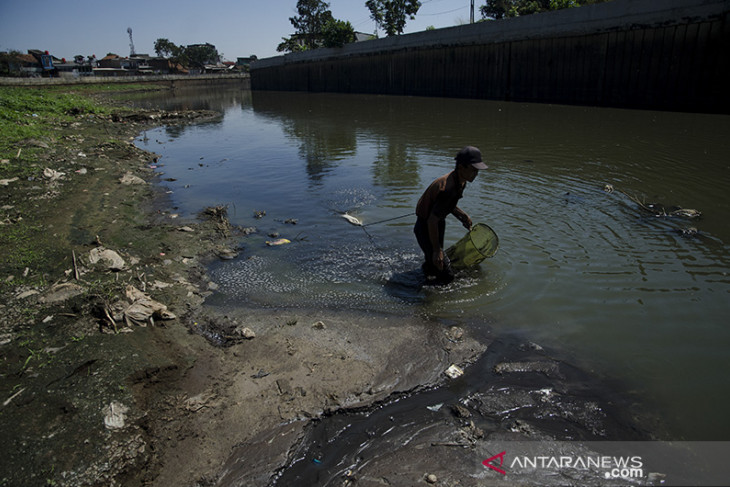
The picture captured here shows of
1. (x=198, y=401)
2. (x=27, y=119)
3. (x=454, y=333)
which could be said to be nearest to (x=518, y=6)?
(x=27, y=119)

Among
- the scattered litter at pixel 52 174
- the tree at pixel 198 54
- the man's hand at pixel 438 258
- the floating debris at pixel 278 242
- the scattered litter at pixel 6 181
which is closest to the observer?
the man's hand at pixel 438 258

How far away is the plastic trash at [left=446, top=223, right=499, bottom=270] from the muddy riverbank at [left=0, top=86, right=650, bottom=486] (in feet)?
3.80

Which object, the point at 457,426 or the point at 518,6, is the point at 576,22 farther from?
the point at 457,426

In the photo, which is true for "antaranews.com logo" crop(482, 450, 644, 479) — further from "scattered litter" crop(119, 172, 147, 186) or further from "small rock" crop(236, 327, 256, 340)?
"scattered litter" crop(119, 172, 147, 186)

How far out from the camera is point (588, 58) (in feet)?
66.0

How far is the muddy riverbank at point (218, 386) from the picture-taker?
255 cm

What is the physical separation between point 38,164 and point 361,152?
8.08 m

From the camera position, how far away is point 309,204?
8.23 meters

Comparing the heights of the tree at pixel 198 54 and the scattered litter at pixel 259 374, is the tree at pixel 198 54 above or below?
above

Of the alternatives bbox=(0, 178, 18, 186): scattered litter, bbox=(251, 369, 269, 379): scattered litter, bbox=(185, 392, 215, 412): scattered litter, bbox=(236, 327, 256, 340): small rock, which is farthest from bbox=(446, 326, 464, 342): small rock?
bbox=(0, 178, 18, 186): scattered litter

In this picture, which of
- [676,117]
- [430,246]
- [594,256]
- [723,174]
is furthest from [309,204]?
[676,117]

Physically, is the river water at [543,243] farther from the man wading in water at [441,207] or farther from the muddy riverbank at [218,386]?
the muddy riverbank at [218,386]

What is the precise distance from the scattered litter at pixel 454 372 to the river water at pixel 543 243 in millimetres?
729

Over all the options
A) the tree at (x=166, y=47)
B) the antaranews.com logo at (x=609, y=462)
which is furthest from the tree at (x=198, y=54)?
the antaranews.com logo at (x=609, y=462)
